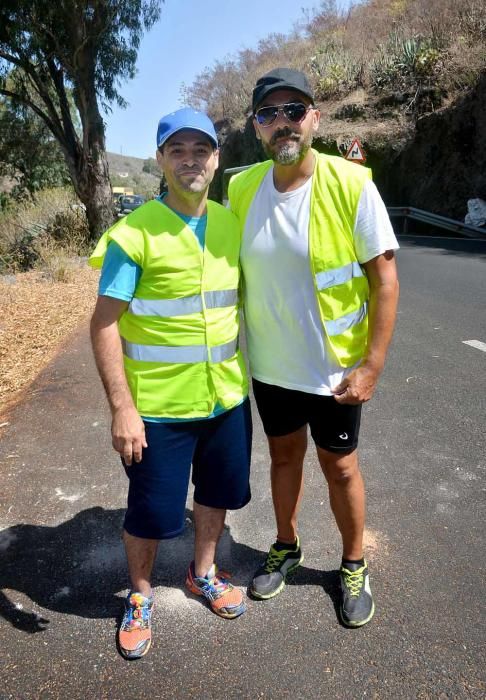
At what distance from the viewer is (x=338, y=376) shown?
7.43 feet

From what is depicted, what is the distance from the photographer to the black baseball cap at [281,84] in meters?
2.13

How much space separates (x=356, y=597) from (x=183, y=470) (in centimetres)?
93

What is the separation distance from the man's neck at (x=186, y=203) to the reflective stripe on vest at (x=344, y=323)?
666mm

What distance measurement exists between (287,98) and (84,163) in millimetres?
13674

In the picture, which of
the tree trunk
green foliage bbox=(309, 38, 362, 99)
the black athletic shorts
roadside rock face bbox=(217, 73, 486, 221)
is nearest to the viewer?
the black athletic shorts

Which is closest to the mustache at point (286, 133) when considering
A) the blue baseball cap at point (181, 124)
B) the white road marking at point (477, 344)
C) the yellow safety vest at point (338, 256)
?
the yellow safety vest at point (338, 256)

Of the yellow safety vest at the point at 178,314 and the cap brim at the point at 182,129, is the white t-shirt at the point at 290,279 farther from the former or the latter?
the cap brim at the point at 182,129

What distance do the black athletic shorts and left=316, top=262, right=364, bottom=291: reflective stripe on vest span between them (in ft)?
1.51

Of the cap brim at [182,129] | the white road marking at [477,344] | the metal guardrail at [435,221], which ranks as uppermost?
the cap brim at [182,129]

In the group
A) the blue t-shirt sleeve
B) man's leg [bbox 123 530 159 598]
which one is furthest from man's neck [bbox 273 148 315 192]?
man's leg [bbox 123 530 159 598]

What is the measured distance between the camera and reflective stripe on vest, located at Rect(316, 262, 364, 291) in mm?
2141

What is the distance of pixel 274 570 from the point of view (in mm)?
→ 2584

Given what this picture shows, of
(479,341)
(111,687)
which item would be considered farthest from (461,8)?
(111,687)

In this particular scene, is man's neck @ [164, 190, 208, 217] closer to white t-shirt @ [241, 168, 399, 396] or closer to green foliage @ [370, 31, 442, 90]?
white t-shirt @ [241, 168, 399, 396]
